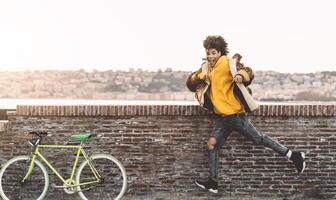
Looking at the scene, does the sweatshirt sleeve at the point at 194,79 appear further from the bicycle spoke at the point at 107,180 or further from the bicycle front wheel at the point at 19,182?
the bicycle front wheel at the point at 19,182

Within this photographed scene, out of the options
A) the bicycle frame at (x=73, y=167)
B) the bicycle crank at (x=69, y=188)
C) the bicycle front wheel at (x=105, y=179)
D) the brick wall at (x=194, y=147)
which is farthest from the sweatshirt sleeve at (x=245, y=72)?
the bicycle crank at (x=69, y=188)

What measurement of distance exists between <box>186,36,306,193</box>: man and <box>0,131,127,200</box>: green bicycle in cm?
124

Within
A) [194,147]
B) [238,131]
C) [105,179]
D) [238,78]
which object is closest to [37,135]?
[105,179]

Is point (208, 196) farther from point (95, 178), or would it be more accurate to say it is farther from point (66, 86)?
point (66, 86)

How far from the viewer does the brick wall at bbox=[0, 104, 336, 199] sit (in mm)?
8656

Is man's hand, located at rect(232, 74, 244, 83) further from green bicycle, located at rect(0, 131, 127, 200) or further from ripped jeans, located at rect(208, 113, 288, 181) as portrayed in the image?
green bicycle, located at rect(0, 131, 127, 200)

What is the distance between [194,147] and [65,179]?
1.85 meters

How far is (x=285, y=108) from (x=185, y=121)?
137cm

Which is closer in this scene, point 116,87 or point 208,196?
point 208,196

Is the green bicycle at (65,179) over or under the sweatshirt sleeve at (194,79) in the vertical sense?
under

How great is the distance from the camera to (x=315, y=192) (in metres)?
8.70

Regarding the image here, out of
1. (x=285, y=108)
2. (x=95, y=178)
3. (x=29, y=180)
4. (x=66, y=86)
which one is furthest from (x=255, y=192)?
(x=66, y=86)

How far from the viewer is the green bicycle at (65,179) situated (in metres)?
8.21

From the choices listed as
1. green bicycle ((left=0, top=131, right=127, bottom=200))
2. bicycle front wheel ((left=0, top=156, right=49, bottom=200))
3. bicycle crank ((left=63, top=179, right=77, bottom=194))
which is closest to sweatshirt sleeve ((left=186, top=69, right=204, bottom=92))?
green bicycle ((left=0, top=131, right=127, bottom=200))
